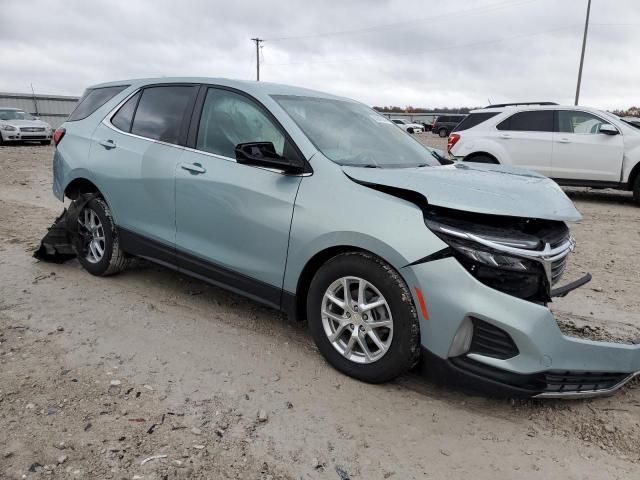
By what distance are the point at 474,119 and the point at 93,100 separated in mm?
7791

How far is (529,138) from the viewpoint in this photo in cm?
984

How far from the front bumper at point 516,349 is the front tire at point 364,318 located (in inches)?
5.0

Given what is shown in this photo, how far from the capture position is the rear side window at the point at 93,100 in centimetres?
478

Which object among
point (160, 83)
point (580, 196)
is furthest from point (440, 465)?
point (580, 196)

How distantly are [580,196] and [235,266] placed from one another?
374 inches

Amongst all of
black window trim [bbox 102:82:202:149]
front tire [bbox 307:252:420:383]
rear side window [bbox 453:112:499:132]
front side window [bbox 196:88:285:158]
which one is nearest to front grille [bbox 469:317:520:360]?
front tire [bbox 307:252:420:383]

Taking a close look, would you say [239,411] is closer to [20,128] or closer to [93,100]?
[93,100]

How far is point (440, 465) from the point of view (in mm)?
2434

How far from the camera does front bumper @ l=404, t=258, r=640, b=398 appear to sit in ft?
8.41

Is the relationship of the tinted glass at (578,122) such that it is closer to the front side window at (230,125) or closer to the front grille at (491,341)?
the front side window at (230,125)

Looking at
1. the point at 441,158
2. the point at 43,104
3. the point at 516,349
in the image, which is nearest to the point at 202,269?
the point at 441,158

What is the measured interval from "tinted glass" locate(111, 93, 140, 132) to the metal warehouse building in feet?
94.4

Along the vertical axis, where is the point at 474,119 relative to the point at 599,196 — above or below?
above

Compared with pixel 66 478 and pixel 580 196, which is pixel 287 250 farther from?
pixel 580 196
